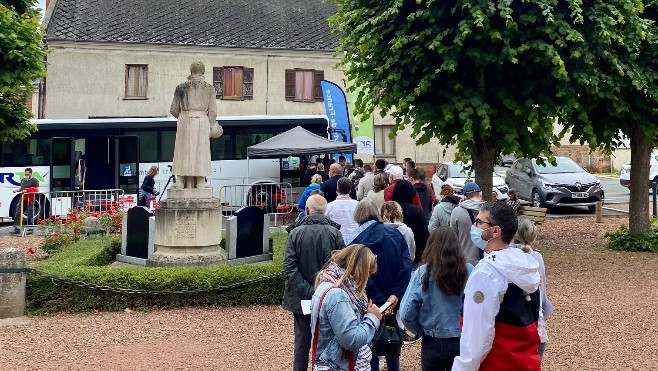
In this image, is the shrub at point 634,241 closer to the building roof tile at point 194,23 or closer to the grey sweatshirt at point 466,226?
the grey sweatshirt at point 466,226

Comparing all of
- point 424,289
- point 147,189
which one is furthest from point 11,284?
point 147,189

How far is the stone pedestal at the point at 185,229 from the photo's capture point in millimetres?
12359

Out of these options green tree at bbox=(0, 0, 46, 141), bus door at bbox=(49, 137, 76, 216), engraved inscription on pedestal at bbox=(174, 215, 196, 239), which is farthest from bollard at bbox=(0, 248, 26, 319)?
bus door at bbox=(49, 137, 76, 216)

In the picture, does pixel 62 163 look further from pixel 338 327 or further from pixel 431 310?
pixel 338 327

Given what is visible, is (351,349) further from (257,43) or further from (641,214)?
(257,43)

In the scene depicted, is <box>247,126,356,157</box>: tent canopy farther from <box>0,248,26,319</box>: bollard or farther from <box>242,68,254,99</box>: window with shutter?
<box>0,248,26,319</box>: bollard

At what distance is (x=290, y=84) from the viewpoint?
118ft

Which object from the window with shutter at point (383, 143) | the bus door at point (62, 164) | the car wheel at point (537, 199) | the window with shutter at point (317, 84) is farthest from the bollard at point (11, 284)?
the window with shutter at point (383, 143)

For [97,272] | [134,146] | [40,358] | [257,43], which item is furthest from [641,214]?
[257,43]

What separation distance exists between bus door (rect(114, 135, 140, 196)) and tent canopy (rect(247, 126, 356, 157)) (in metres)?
4.27

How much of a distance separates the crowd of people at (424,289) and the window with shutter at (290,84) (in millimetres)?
27989

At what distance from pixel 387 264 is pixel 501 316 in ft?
7.99

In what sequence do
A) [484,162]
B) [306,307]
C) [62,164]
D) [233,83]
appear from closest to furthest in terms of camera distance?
[306,307]
[484,162]
[62,164]
[233,83]

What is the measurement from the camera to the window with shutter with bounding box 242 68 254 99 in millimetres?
35562
